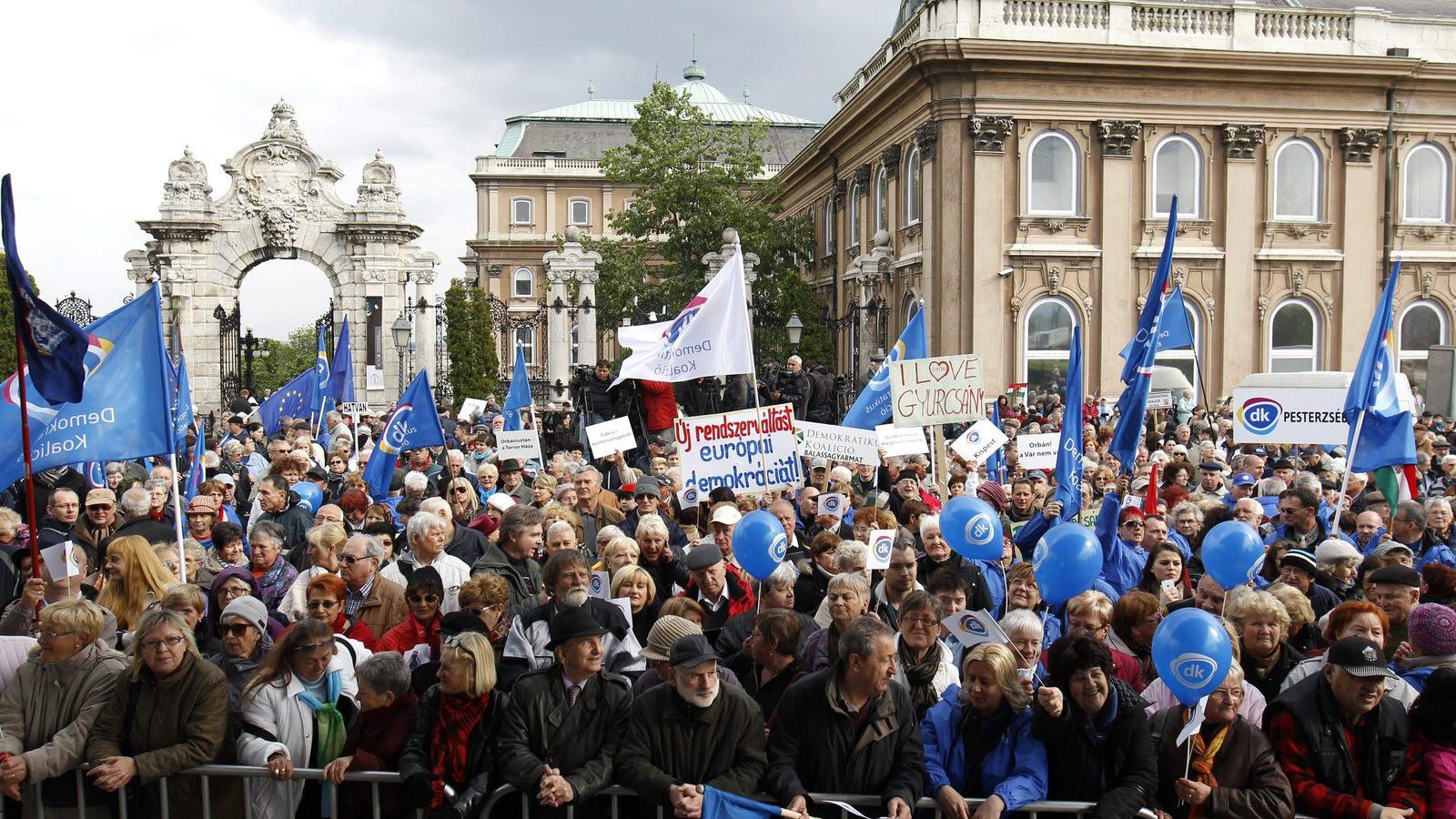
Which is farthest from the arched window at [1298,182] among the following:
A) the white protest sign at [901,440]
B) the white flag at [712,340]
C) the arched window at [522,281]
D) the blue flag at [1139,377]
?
the arched window at [522,281]

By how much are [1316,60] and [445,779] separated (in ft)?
101

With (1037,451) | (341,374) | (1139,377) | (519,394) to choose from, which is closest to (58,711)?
(1139,377)

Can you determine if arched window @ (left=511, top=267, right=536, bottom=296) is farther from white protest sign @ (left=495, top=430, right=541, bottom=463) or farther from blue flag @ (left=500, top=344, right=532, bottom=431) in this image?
white protest sign @ (left=495, top=430, right=541, bottom=463)

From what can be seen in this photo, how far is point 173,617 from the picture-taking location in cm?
515

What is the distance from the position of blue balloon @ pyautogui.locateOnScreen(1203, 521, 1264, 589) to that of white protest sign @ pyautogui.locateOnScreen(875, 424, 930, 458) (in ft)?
20.5

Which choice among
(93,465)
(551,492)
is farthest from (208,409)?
(551,492)

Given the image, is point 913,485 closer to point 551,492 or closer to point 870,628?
point 551,492

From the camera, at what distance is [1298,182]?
30.6 m

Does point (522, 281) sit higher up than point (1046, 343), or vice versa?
point (522, 281)

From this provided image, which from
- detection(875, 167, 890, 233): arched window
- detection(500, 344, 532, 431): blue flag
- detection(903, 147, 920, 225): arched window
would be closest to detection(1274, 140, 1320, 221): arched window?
detection(903, 147, 920, 225): arched window

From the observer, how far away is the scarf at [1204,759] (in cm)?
477

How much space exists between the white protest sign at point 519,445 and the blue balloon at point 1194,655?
381 inches

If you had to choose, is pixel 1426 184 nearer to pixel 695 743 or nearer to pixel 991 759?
pixel 991 759

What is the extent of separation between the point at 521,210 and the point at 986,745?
70120 millimetres
